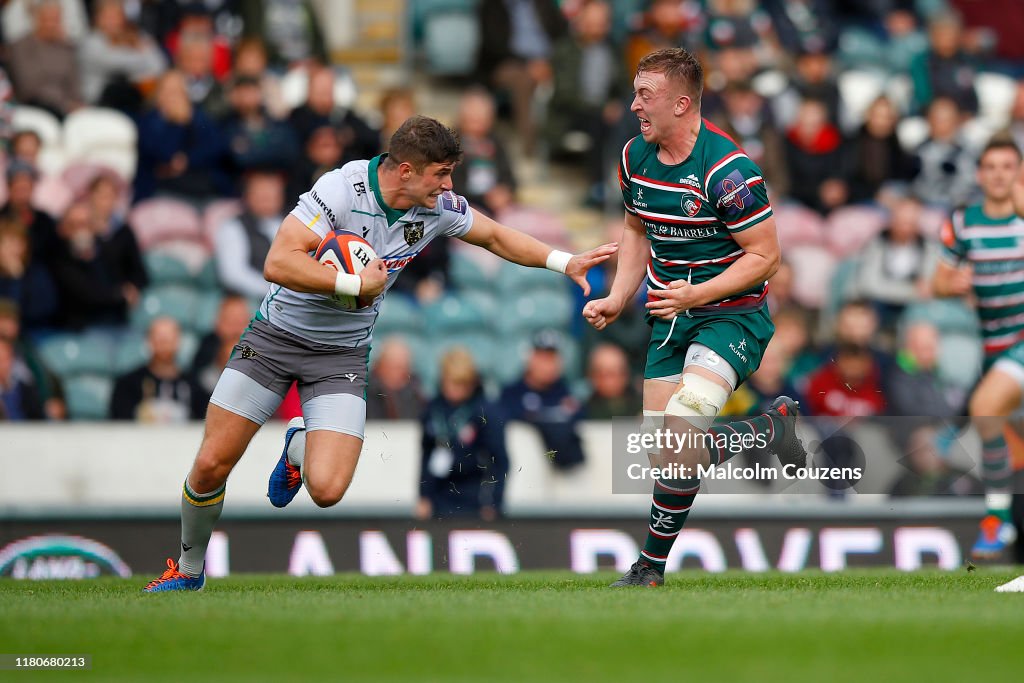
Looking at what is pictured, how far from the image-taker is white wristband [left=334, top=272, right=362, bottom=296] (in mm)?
7855

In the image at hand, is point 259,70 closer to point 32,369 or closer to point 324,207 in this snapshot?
point 32,369

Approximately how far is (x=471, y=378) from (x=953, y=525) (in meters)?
3.92

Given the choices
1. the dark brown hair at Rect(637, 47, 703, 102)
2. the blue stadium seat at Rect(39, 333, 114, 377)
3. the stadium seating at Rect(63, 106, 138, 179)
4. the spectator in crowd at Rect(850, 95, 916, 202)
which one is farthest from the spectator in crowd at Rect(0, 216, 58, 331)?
the spectator in crowd at Rect(850, 95, 916, 202)

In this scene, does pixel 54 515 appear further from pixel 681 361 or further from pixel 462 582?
pixel 681 361

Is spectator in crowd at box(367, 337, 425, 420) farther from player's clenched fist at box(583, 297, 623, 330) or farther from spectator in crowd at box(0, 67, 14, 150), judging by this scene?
spectator in crowd at box(0, 67, 14, 150)

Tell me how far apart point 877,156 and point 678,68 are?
9.26 meters

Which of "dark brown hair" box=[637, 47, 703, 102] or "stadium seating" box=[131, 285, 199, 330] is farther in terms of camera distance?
"stadium seating" box=[131, 285, 199, 330]

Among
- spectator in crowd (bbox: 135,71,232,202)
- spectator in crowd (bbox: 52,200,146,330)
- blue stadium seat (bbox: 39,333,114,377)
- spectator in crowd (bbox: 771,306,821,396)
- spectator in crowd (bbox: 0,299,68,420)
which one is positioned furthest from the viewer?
spectator in crowd (bbox: 135,71,232,202)

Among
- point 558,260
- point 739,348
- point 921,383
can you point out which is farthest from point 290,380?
point 921,383

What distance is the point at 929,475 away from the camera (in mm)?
12086

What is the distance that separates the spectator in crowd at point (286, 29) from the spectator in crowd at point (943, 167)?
6714 millimetres

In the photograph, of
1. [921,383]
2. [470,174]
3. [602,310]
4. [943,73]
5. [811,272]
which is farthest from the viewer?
[943,73]

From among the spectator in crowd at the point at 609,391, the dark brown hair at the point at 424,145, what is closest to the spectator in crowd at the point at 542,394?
the spectator in crowd at the point at 609,391

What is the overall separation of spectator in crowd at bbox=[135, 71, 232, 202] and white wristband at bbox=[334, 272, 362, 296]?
726 centimetres
